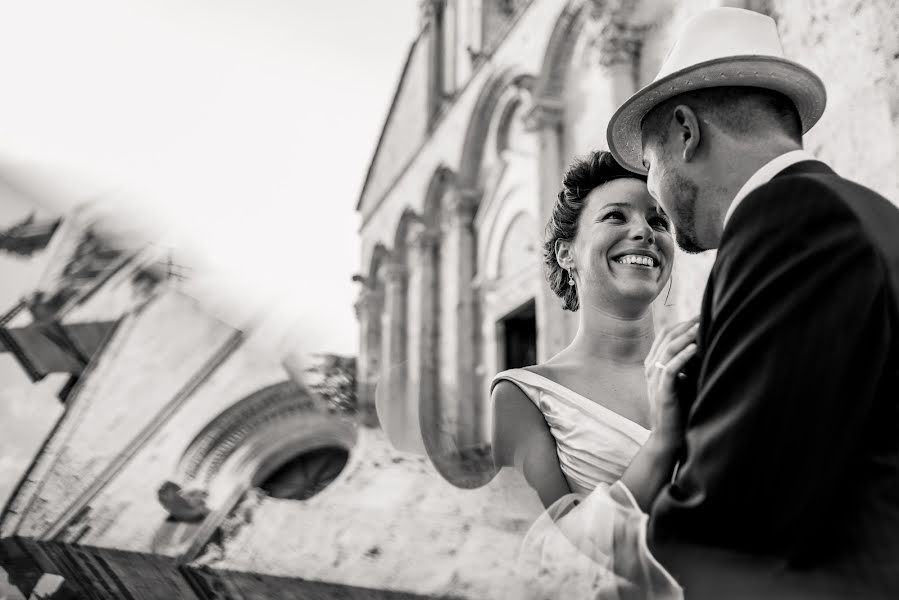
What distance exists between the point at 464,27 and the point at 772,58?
43.0ft

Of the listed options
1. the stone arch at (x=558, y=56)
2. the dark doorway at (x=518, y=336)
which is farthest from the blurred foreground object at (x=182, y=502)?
the dark doorway at (x=518, y=336)

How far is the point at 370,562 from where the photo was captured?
94.4 inches

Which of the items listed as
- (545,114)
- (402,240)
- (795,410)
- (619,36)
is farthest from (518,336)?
(795,410)

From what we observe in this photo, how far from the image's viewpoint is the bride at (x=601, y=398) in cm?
125

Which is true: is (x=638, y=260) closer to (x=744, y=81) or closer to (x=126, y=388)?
(x=744, y=81)

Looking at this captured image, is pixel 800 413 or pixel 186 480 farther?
pixel 186 480

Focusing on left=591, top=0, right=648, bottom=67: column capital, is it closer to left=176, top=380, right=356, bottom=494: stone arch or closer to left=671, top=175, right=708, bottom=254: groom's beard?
left=176, top=380, right=356, bottom=494: stone arch

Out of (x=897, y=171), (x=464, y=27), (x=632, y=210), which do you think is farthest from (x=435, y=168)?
(x=632, y=210)

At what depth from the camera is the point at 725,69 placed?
4.37 ft

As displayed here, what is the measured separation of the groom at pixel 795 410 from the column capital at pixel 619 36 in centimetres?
691

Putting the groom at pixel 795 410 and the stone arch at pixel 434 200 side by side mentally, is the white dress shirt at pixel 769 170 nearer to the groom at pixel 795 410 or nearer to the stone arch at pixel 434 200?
the groom at pixel 795 410

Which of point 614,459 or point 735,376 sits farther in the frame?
point 614,459

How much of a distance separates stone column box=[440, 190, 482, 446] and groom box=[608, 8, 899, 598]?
371 inches

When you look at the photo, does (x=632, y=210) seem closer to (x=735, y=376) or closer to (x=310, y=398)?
(x=735, y=376)
